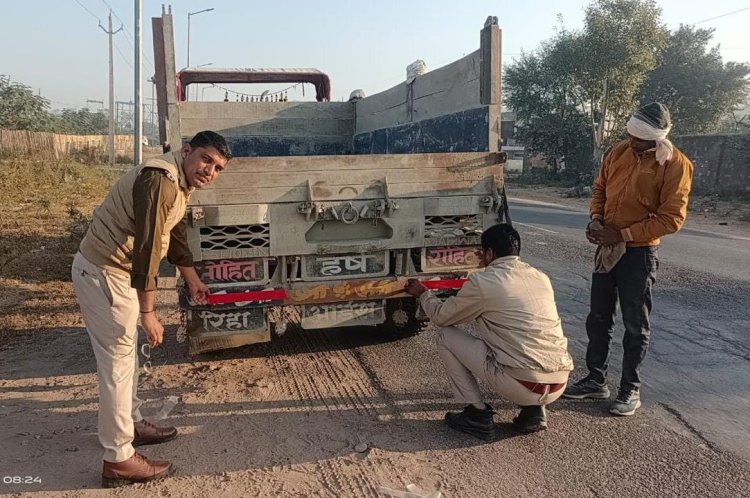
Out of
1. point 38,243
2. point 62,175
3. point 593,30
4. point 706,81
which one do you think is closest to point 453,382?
point 38,243

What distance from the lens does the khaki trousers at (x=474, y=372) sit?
3209 mm

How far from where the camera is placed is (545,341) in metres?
3.18

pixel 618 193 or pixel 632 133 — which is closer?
pixel 632 133

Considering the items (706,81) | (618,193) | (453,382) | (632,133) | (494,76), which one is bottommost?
(453,382)

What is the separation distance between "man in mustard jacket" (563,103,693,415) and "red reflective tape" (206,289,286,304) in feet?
6.52

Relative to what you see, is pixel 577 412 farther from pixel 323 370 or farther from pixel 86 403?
pixel 86 403

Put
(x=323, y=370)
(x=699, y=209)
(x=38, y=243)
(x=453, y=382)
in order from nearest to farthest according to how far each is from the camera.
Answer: (x=453, y=382), (x=323, y=370), (x=38, y=243), (x=699, y=209)

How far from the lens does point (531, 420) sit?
330 cm

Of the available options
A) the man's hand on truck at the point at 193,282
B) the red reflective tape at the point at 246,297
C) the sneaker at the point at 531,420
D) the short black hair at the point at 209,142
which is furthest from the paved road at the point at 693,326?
the short black hair at the point at 209,142

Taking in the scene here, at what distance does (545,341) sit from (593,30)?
23.4m

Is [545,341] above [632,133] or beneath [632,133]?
beneath

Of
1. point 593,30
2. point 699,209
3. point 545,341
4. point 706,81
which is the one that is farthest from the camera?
point 706,81

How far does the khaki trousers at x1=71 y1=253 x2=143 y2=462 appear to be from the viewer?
2750mm
